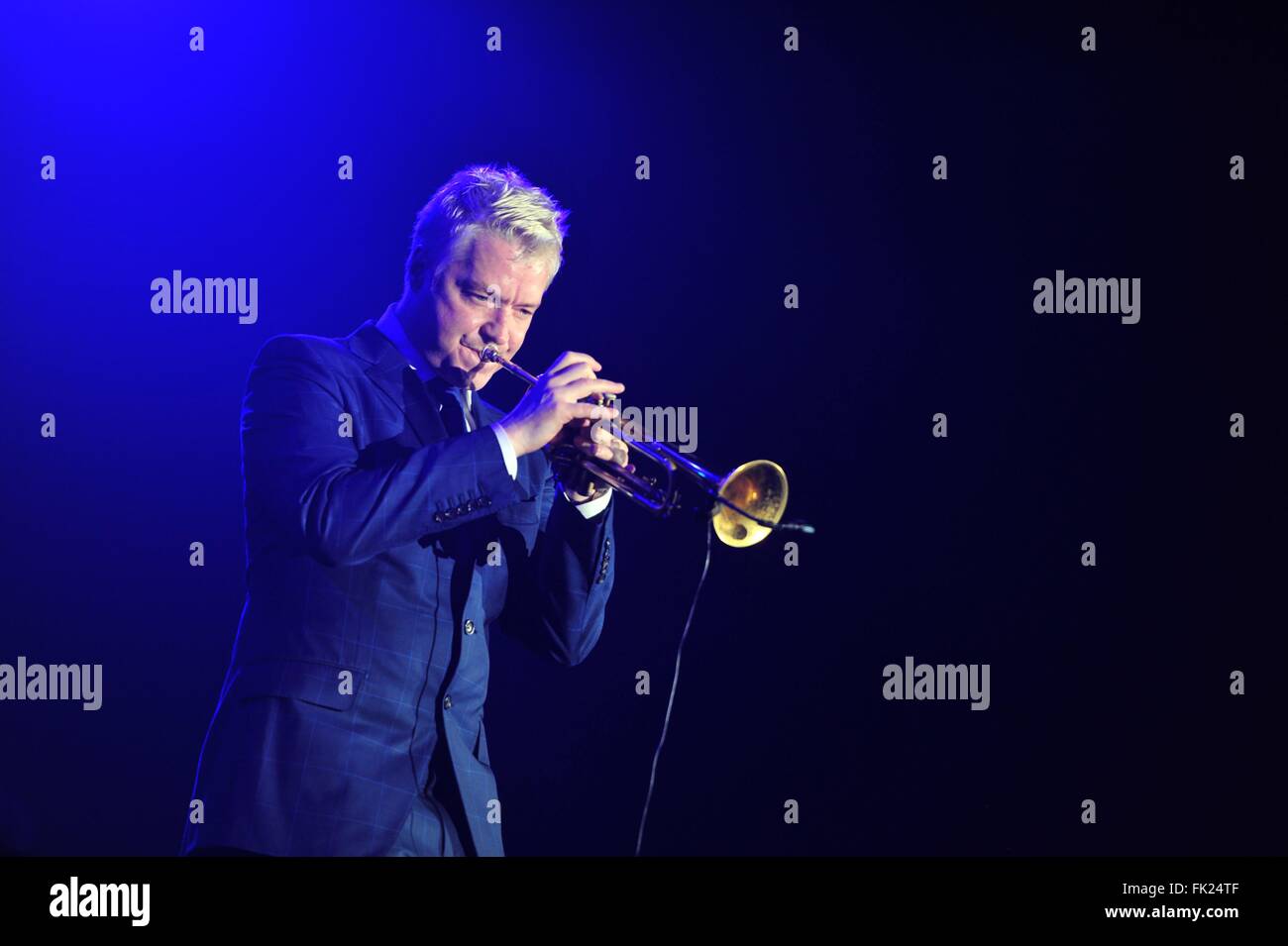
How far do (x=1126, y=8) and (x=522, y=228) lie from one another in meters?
2.23

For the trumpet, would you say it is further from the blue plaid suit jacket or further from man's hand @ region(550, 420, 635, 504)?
the blue plaid suit jacket

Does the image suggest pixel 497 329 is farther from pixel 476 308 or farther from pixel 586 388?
pixel 586 388

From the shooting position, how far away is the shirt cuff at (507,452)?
3.00 meters

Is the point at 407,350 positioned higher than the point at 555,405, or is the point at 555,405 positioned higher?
the point at 407,350

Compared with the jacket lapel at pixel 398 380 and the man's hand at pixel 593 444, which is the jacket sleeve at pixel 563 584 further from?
the jacket lapel at pixel 398 380

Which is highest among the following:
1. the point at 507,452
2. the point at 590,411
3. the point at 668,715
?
the point at 590,411

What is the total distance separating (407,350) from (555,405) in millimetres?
450

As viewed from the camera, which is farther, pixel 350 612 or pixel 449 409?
pixel 449 409

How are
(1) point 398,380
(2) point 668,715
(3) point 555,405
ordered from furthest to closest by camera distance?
1. (2) point 668,715
2. (1) point 398,380
3. (3) point 555,405

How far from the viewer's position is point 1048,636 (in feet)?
13.9

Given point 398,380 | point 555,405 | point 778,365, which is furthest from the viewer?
point 778,365

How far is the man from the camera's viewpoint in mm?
2875

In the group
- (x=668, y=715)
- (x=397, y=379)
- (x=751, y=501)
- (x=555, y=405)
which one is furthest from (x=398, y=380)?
(x=668, y=715)

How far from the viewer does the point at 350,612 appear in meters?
2.97
